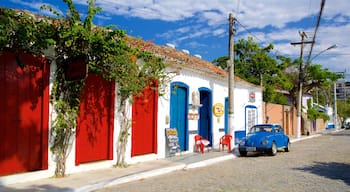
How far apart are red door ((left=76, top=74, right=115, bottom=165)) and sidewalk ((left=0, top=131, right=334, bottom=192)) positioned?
2.05ft

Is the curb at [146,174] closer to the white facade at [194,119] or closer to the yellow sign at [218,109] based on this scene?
the white facade at [194,119]

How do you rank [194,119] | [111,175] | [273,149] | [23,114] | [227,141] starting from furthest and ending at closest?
[227,141], [194,119], [273,149], [111,175], [23,114]

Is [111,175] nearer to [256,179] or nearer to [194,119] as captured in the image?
[256,179]

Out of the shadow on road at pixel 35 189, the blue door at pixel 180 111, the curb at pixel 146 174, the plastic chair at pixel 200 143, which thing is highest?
the blue door at pixel 180 111

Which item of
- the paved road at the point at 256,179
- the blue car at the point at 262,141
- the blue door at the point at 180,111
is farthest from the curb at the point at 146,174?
the blue door at the point at 180,111

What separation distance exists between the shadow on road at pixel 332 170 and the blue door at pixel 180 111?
561 centimetres

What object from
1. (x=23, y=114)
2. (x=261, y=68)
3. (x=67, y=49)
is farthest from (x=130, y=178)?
(x=261, y=68)

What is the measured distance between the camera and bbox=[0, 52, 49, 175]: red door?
8.70 metres

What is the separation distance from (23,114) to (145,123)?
5.16 m

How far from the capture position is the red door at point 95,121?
35.2 ft

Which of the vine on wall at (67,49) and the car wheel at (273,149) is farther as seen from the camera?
the car wheel at (273,149)

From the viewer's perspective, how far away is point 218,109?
18.6 meters

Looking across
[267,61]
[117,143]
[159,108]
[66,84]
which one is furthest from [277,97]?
[66,84]

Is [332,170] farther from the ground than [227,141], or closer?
closer
